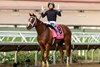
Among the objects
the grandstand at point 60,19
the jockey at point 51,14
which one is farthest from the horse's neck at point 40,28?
the grandstand at point 60,19

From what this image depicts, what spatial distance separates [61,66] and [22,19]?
255 cm

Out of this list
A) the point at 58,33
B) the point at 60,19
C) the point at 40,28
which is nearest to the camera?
the point at 40,28

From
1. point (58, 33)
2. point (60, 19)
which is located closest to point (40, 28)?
point (58, 33)

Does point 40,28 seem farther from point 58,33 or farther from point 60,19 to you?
point 60,19

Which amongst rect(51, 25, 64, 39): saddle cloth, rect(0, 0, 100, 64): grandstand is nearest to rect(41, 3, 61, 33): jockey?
rect(51, 25, 64, 39): saddle cloth

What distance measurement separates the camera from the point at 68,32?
1141 centimetres

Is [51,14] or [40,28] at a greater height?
[51,14]

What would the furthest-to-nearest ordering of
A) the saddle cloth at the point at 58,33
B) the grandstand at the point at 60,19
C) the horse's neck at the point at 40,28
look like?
the grandstand at the point at 60,19 → the saddle cloth at the point at 58,33 → the horse's neck at the point at 40,28

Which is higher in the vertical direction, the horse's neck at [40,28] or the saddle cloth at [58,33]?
the horse's neck at [40,28]

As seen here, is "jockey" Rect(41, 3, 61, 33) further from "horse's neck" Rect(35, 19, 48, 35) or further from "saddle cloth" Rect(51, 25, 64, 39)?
"horse's neck" Rect(35, 19, 48, 35)

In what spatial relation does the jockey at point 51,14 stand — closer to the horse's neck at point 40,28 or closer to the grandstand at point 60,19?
the horse's neck at point 40,28

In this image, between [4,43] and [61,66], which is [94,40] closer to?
[61,66]

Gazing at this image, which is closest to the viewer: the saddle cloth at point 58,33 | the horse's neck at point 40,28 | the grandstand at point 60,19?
the horse's neck at point 40,28

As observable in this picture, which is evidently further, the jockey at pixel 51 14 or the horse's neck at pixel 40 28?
the jockey at pixel 51 14
